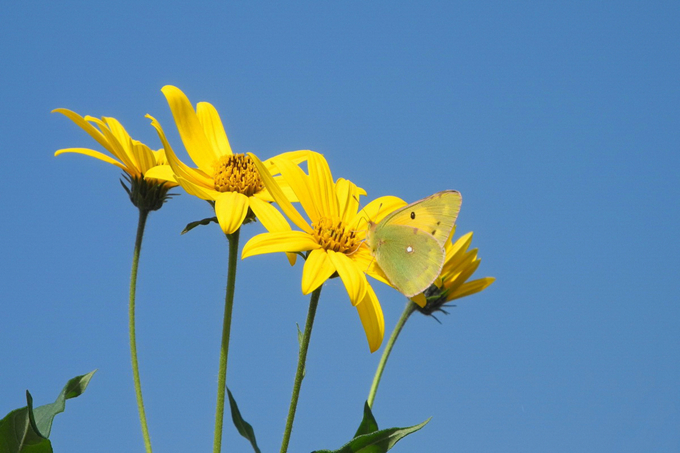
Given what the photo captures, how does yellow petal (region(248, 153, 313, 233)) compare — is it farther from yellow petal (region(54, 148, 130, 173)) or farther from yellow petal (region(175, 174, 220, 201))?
yellow petal (region(54, 148, 130, 173))

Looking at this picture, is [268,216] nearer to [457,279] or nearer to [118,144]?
[118,144]

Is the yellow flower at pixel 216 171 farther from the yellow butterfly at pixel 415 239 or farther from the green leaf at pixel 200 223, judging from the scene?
the yellow butterfly at pixel 415 239

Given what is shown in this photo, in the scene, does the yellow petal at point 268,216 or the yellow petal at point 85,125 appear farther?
the yellow petal at point 85,125

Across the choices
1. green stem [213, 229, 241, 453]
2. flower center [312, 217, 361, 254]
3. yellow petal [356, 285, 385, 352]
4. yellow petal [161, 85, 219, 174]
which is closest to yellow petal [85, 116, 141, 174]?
yellow petal [161, 85, 219, 174]

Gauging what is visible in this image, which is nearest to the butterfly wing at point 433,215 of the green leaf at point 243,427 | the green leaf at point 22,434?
the green leaf at point 243,427

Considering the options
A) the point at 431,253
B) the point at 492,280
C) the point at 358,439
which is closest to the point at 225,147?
the point at 431,253

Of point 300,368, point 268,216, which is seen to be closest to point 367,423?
point 300,368
